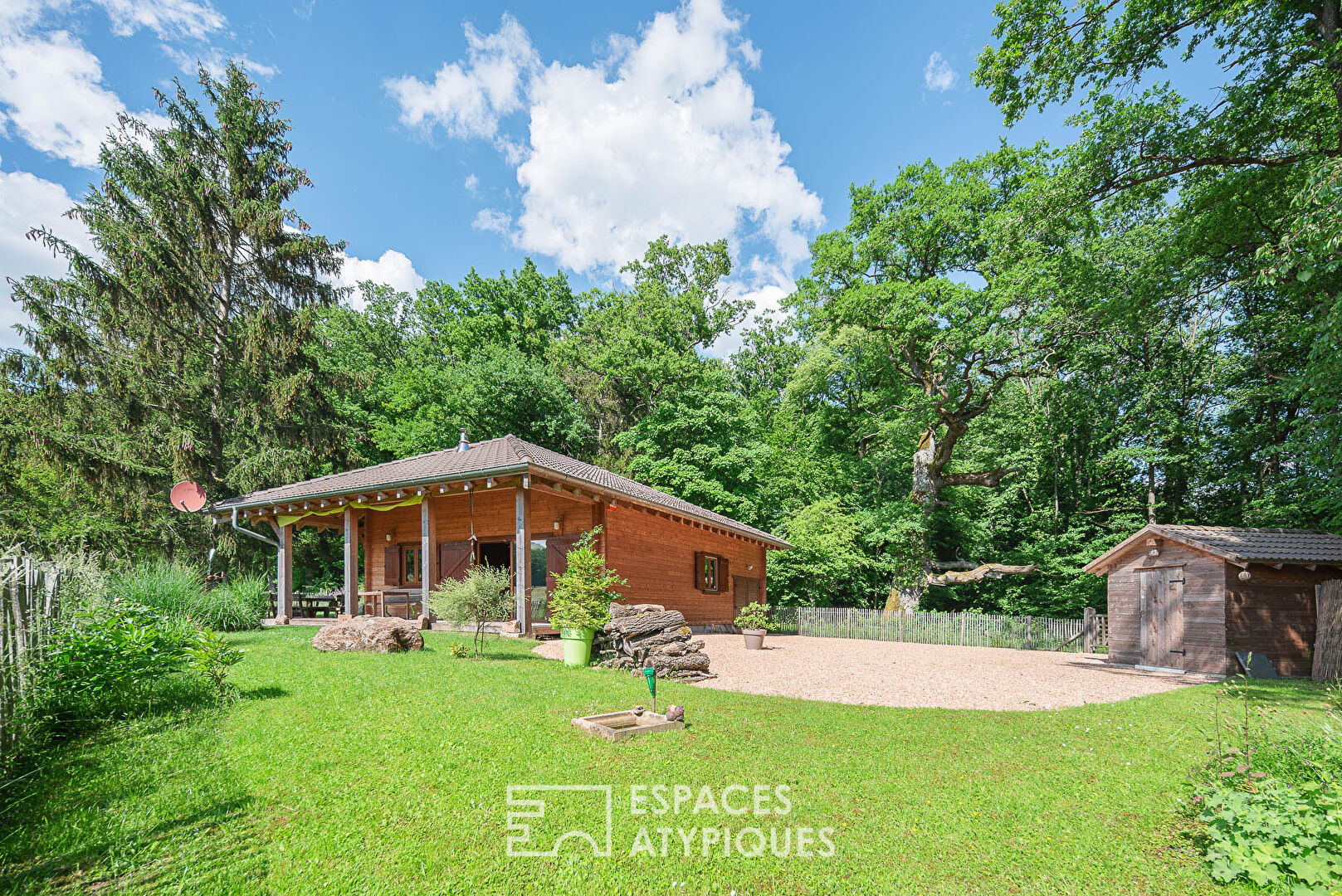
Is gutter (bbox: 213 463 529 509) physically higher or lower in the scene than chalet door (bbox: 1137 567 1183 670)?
higher

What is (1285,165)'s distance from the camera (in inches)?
438

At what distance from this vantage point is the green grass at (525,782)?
3.00 m

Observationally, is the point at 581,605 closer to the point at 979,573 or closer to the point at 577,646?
the point at 577,646

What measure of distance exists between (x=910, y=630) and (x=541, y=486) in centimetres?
1433

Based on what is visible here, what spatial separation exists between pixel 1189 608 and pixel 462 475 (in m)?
15.4

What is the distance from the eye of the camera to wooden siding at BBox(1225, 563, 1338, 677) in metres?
12.0

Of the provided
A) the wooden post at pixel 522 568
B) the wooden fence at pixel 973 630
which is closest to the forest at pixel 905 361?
the wooden fence at pixel 973 630

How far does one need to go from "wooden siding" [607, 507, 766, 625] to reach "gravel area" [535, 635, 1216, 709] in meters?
1.70

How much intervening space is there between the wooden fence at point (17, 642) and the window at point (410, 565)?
42.2 feet

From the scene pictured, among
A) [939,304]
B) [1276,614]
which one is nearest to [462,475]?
[1276,614]

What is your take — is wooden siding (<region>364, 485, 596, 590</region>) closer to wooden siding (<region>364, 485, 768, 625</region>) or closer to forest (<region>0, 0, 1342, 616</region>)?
wooden siding (<region>364, 485, 768, 625</region>)

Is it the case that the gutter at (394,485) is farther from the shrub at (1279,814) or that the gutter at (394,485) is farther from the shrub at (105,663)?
the shrub at (1279,814)

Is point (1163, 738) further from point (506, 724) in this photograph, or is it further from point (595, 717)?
point (506, 724)

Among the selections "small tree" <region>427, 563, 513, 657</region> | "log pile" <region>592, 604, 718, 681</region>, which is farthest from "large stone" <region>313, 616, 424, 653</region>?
"log pile" <region>592, 604, 718, 681</region>
